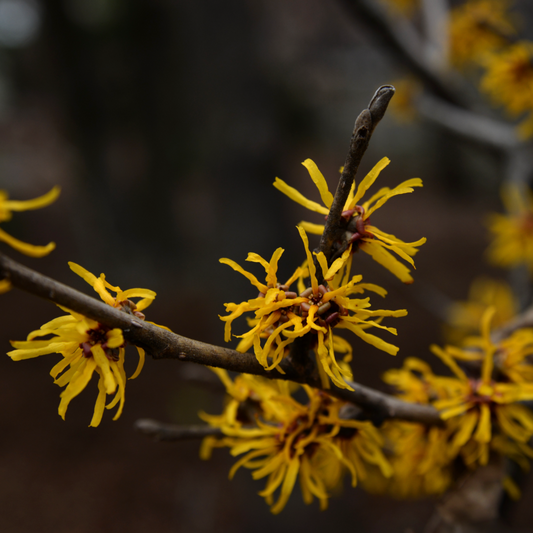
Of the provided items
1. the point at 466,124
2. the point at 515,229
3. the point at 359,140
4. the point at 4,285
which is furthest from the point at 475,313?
the point at 4,285

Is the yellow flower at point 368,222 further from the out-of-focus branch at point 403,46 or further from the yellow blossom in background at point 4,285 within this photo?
the out-of-focus branch at point 403,46

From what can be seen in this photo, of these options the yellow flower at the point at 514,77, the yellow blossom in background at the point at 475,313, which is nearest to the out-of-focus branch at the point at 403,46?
the yellow flower at the point at 514,77

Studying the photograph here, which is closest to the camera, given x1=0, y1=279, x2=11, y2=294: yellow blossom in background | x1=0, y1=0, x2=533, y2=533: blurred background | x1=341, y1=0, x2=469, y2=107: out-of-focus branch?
x1=0, y1=279, x2=11, y2=294: yellow blossom in background

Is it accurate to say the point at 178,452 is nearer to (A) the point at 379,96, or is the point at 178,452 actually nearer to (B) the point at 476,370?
(B) the point at 476,370

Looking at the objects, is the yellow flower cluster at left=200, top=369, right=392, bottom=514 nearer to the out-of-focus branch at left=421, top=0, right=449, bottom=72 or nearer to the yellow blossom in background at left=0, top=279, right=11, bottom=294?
the yellow blossom in background at left=0, top=279, right=11, bottom=294

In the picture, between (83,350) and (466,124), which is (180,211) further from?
(83,350)

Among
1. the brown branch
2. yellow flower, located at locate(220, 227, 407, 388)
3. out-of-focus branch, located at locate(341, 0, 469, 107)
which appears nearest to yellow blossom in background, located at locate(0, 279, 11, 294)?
the brown branch
